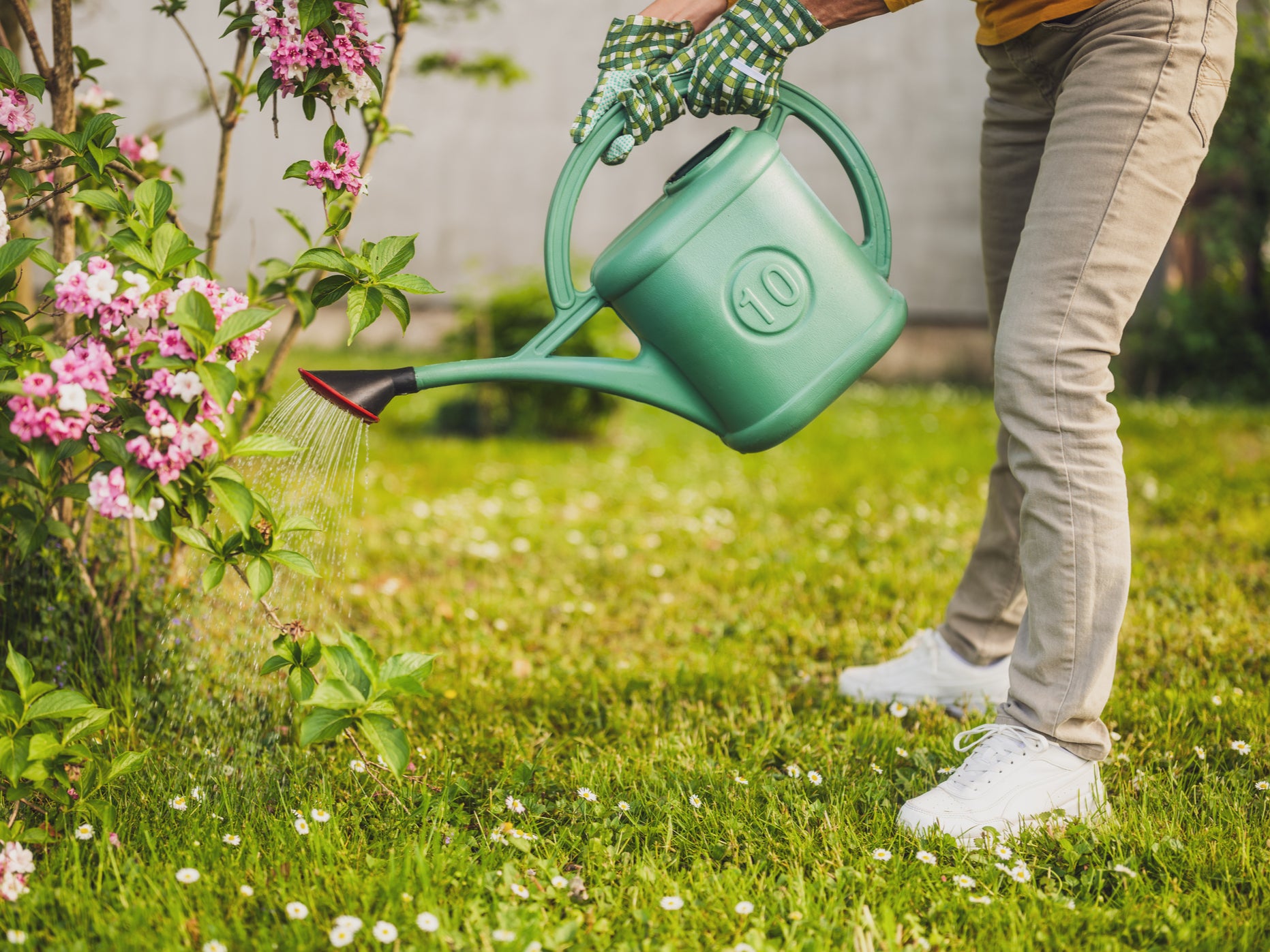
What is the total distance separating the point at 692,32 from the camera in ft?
5.11

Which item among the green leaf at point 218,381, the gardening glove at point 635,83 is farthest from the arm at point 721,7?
the green leaf at point 218,381

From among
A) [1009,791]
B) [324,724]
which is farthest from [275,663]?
[1009,791]

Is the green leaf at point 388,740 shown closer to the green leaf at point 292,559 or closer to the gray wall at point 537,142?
the green leaf at point 292,559

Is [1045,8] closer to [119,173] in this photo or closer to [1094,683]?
[1094,683]

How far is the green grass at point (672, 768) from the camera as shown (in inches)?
50.5

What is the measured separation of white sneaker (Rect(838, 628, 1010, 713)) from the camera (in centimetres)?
202

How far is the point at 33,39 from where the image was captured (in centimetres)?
162

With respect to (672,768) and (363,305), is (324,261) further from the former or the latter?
(672,768)

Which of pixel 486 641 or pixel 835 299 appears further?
pixel 486 641

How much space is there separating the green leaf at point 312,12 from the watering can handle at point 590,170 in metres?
0.39

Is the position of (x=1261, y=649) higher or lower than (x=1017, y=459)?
lower

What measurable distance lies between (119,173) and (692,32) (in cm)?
93

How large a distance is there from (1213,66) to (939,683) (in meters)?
1.18

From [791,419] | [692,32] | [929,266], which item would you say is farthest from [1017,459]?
[929,266]
